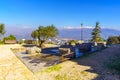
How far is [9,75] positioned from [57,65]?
12.6 feet

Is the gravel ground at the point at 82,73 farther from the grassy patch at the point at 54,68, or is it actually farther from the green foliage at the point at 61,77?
the grassy patch at the point at 54,68

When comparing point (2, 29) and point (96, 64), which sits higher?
point (2, 29)

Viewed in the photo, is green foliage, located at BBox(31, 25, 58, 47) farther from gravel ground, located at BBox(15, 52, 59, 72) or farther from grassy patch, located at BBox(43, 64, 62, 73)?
grassy patch, located at BBox(43, 64, 62, 73)

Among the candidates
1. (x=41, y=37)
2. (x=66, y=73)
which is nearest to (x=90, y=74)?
(x=66, y=73)

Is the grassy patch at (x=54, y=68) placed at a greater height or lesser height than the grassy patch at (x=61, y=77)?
greater

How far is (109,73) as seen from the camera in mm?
11422

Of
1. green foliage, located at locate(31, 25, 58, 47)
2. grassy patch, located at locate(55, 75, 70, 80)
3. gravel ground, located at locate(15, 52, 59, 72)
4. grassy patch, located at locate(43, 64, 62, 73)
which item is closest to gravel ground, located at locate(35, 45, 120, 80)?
grassy patch, located at locate(55, 75, 70, 80)

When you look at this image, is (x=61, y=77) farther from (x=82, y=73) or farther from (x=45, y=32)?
(x=45, y=32)

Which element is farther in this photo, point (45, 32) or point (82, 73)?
point (45, 32)

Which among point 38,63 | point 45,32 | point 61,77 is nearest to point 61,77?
point 61,77

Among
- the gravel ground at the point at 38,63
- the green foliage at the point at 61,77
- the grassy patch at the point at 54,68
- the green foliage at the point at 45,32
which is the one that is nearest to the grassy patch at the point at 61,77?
the green foliage at the point at 61,77

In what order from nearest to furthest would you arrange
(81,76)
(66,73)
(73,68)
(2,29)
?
(81,76) < (66,73) < (73,68) < (2,29)

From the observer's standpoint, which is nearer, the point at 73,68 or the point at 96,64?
the point at 73,68

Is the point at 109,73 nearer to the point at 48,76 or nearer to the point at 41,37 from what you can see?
the point at 48,76
